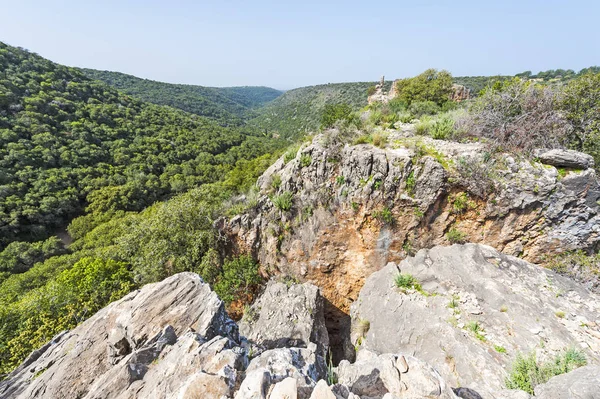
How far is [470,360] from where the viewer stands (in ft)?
20.1

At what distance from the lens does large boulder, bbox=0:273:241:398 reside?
4.83 m

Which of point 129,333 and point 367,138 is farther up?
point 367,138

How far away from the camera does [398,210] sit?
396 inches

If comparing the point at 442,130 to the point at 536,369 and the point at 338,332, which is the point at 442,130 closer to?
the point at 536,369

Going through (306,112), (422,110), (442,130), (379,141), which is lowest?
(379,141)

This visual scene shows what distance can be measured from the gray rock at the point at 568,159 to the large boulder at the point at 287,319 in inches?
393

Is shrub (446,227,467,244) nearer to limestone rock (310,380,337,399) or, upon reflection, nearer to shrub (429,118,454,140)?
shrub (429,118,454,140)

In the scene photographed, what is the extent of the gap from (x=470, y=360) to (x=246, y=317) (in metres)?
8.02

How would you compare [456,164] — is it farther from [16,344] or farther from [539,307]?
[16,344]

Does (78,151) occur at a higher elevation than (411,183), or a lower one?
lower

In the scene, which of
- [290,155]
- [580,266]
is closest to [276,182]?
[290,155]

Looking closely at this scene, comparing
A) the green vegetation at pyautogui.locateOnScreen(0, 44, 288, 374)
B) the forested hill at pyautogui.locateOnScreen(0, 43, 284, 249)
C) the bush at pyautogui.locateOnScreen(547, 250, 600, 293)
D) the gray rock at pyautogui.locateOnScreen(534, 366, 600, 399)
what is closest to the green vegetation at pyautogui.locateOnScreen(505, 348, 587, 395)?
the gray rock at pyautogui.locateOnScreen(534, 366, 600, 399)

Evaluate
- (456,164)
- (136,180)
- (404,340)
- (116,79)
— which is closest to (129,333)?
(404,340)

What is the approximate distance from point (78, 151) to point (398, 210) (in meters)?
57.9
